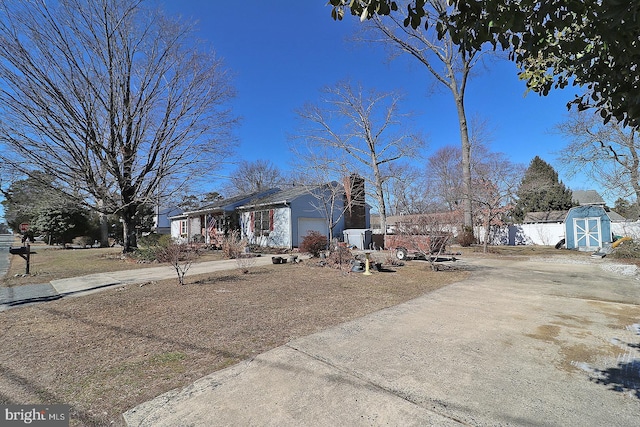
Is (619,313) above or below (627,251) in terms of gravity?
below

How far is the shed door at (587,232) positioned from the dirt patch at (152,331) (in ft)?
47.7

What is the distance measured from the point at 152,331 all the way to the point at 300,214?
49.1 feet

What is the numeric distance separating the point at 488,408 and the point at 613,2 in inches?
111

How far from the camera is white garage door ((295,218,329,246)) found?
63.4ft

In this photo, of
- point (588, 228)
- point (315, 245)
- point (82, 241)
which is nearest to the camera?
point (315, 245)

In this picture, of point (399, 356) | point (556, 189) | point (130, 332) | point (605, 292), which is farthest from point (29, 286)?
point (556, 189)

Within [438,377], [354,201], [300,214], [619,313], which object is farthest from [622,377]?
[354,201]

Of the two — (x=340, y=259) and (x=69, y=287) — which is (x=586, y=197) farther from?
(x=69, y=287)

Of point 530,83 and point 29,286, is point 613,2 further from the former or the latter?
point 29,286

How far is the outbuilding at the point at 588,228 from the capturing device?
16.5 meters

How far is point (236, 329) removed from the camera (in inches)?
174

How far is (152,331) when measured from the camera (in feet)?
14.4

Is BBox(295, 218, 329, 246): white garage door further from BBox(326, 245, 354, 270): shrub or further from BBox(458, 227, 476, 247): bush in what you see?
BBox(458, 227, 476, 247): bush

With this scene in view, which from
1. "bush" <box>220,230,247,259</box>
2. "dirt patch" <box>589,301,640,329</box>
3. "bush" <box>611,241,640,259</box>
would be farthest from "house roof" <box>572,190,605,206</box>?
"bush" <box>220,230,247,259</box>
